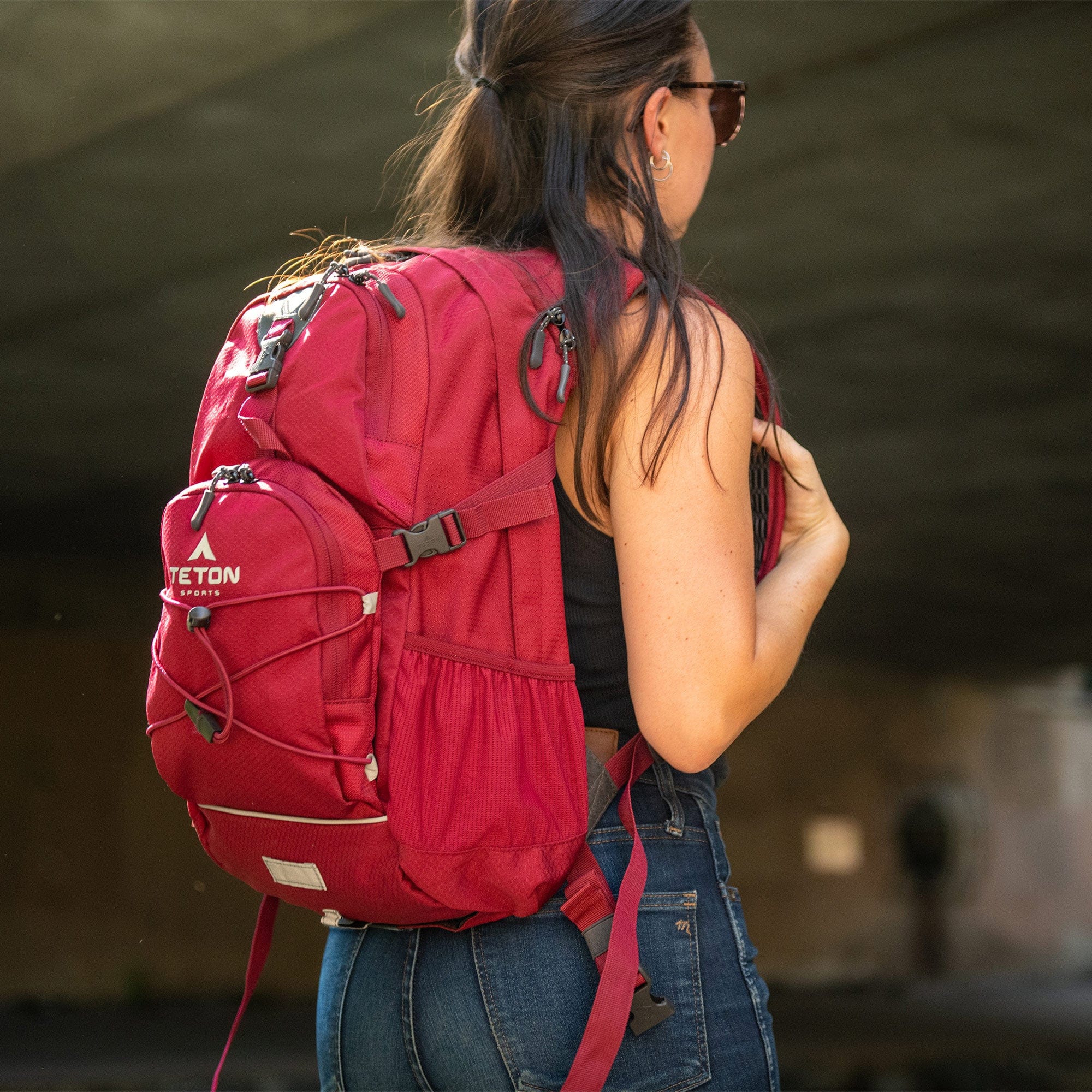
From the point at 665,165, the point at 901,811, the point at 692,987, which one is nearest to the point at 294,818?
the point at 692,987

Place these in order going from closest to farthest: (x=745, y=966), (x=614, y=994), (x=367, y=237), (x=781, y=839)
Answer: (x=614, y=994)
(x=745, y=966)
(x=367, y=237)
(x=781, y=839)

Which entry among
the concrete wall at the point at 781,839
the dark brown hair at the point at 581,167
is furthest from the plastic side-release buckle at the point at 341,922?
the concrete wall at the point at 781,839

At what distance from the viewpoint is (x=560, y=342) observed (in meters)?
1.08

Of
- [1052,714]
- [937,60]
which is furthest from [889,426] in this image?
[1052,714]

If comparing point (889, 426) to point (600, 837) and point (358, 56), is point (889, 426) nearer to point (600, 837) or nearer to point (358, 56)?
point (358, 56)

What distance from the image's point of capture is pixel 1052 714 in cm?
1769

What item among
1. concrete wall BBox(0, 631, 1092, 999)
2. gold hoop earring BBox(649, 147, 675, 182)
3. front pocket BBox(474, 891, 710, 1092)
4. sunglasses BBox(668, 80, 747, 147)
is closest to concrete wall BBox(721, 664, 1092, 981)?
concrete wall BBox(0, 631, 1092, 999)

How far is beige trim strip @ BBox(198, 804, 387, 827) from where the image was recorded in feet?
3.26

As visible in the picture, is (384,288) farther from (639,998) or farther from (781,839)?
(781,839)

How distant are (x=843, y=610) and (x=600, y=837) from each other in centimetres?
1030

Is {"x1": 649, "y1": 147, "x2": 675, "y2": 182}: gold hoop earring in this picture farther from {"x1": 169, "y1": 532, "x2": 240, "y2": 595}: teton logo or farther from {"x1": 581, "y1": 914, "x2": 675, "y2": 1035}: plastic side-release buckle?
{"x1": 581, "y1": 914, "x2": 675, "y2": 1035}: plastic side-release buckle

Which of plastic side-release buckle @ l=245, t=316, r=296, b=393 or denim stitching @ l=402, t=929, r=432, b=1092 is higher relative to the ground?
plastic side-release buckle @ l=245, t=316, r=296, b=393

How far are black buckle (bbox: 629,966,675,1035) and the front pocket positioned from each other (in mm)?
17

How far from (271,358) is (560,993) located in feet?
2.06
